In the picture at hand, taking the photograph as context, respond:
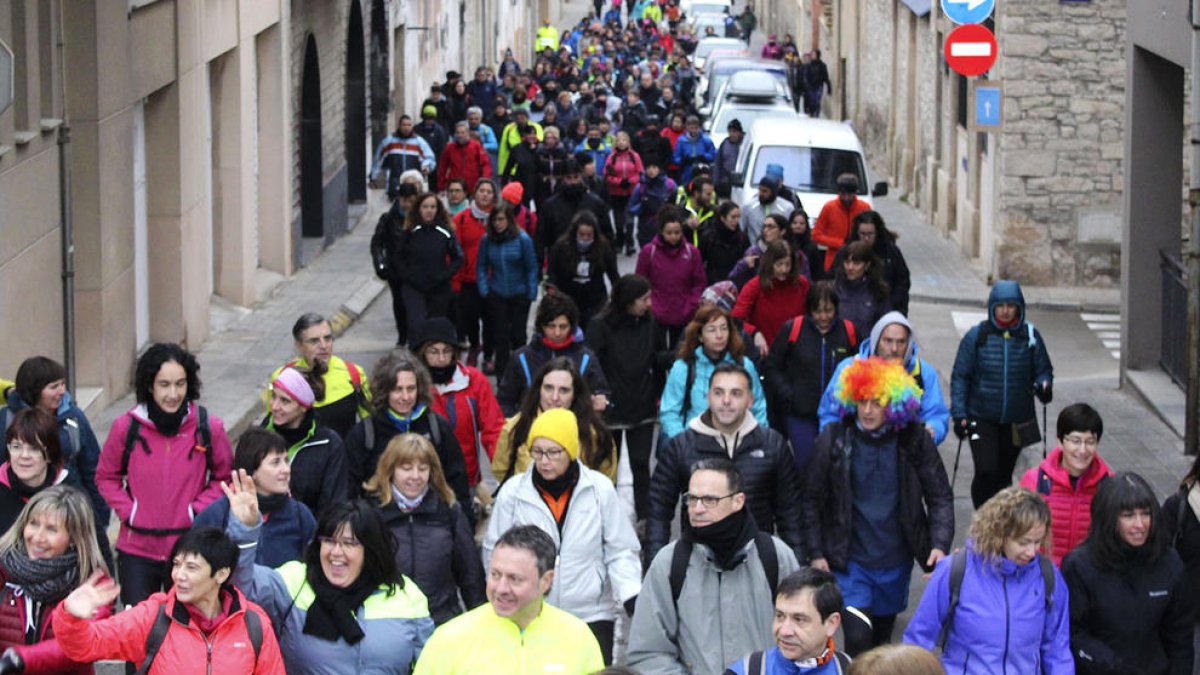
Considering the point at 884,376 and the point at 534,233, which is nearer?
the point at 884,376

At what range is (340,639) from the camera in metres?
7.34

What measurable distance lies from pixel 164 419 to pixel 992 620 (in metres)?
3.51

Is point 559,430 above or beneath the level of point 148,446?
above

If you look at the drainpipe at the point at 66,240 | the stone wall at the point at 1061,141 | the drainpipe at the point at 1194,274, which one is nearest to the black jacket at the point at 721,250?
the drainpipe at the point at 1194,274

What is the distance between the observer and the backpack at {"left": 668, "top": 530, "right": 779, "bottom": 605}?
740cm

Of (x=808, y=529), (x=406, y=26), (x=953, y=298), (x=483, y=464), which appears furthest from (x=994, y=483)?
(x=406, y=26)

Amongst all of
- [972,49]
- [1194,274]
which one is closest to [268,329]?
[972,49]

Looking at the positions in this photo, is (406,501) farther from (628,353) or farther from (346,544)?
(628,353)

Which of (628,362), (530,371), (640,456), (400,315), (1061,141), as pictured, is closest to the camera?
(530,371)

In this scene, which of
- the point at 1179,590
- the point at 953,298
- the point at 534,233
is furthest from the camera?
the point at 953,298

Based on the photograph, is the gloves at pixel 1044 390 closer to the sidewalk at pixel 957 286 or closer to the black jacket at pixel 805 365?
the black jacket at pixel 805 365

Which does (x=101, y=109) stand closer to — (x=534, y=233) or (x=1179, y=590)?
(x=534, y=233)

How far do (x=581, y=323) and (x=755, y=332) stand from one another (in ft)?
12.7

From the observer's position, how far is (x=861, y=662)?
17.4 ft
